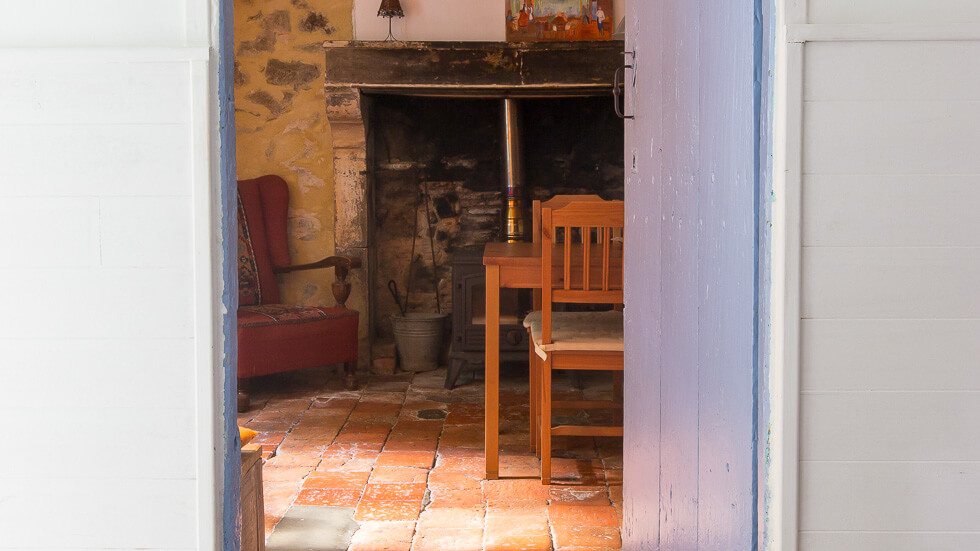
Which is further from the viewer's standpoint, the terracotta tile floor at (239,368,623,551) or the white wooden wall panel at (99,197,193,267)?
the terracotta tile floor at (239,368,623,551)

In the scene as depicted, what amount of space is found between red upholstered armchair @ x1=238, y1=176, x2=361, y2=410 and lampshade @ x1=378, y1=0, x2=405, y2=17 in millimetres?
1176

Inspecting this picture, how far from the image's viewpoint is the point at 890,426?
1181mm

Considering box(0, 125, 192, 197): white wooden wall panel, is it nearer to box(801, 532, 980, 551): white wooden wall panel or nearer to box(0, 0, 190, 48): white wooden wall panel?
box(0, 0, 190, 48): white wooden wall panel

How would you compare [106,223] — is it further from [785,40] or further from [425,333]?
[425,333]

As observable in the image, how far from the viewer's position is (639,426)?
7.14 ft

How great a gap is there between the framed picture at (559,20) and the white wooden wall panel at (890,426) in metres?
4.21

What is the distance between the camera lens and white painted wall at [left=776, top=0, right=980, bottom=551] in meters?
1.16

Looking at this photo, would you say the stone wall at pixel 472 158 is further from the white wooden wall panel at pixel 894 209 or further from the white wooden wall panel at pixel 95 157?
the white wooden wall panel at pixel 894 209

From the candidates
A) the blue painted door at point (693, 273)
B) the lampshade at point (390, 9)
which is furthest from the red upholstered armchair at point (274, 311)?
the blue painted door at point (693, 273)

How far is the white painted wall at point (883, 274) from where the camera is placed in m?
1.16

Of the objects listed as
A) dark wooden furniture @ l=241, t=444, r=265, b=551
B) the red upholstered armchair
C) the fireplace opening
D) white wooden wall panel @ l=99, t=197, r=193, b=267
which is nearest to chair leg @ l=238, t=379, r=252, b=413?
the red upholstered armchair

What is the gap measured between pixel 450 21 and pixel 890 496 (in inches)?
171

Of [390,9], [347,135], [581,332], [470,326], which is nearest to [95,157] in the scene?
[581,332]

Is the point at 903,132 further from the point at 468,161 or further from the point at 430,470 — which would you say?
the point at 468,161
